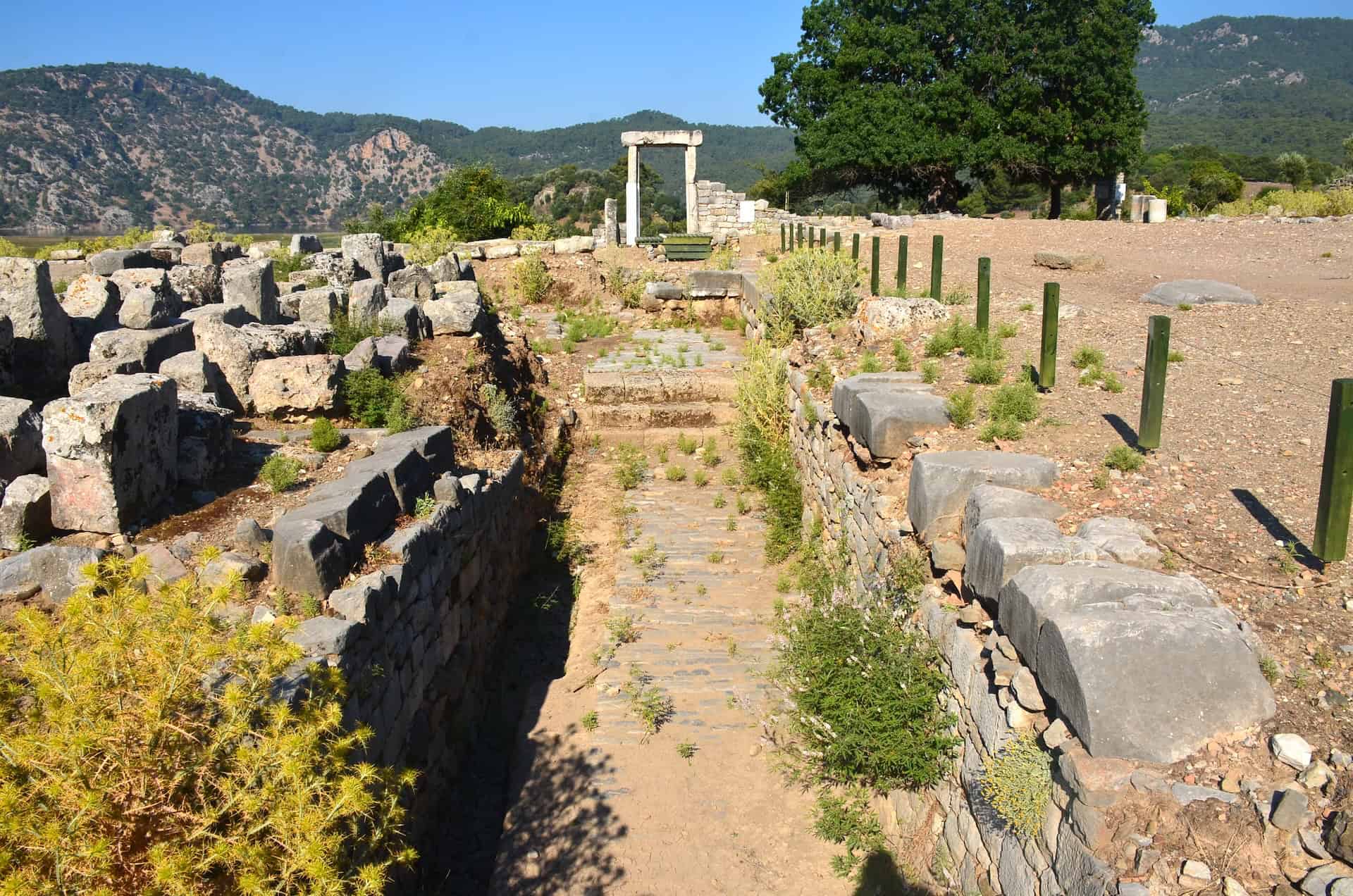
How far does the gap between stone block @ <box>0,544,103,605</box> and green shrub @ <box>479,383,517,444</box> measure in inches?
195

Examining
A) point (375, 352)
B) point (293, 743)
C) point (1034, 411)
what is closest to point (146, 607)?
point (293, 743)

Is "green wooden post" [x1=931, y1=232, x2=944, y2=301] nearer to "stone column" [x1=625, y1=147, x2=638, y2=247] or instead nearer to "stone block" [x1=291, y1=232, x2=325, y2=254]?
"stone block" [x1=291, y1=232, x2=325, y2=254]

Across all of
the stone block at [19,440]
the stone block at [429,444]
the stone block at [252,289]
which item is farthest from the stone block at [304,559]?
the stone block at [252,289]

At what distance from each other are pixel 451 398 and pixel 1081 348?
5.32 metres

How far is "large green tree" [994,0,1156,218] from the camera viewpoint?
2672 cm

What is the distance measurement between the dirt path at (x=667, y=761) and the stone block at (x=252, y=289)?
3.87 m

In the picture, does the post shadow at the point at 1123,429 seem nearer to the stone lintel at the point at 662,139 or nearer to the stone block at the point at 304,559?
the stone block at the point at 304,559

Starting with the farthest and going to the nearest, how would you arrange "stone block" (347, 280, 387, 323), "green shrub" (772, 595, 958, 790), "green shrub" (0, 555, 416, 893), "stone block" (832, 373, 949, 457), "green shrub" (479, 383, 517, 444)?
"stone block" (347, 280, 387, 323) → "green shrub" (479, 383, 517, 444) → "stone block" (832, 373, 949, 457) → "green shrub" (772, 595, 958, 790) → "green shrub" (0, 555, 416, 893)

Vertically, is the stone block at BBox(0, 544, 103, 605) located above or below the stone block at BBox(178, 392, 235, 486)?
below

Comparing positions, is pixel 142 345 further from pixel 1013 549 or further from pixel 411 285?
pixel 411 285

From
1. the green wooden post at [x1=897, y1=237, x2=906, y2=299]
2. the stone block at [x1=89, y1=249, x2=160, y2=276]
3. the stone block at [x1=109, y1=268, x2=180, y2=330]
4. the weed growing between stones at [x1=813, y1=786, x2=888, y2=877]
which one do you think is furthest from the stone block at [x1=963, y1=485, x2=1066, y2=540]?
the stone block at [x1=89, y1=249, x2=160, y2=276]

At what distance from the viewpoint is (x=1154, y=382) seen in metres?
4.96

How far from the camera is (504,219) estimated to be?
22.0 m

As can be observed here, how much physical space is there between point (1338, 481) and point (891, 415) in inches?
107
